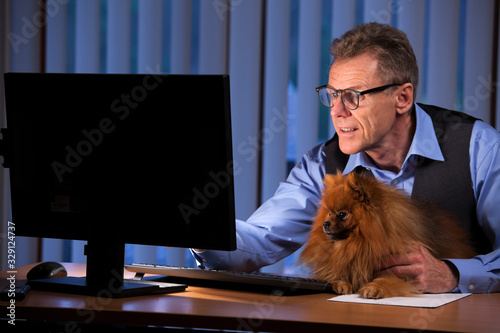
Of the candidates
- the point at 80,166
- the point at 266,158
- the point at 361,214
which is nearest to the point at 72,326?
the point at 80,166

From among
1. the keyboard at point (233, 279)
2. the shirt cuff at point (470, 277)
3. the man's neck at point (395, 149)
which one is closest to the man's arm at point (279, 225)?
the keyboard at point (233, 279)

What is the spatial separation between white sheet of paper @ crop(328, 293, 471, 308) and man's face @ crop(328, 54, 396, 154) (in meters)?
0.64

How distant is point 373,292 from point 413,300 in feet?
0.33

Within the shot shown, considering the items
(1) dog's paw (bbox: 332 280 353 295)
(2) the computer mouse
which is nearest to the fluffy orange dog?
(1) dog's paw (bbox: 332 280 353 295)

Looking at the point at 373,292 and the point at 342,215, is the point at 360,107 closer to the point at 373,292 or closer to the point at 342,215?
the point at 342,215

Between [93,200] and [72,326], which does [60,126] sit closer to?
[93,200]

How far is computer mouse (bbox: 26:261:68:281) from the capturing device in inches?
68.1

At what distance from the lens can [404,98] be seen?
218cm

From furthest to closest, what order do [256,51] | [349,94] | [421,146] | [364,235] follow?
[256,51] < [421,146] < [349,94] < [364,235]

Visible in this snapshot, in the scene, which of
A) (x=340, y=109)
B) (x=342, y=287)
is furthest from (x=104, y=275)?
(x=340, y=109)

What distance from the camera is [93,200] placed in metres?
1.58

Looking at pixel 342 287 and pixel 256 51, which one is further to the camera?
pixel 256 51

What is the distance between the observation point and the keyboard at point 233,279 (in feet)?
5.36

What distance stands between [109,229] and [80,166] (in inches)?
7.2
